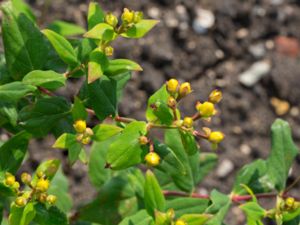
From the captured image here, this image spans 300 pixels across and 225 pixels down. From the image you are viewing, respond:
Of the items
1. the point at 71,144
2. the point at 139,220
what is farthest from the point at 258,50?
the point at 71,144

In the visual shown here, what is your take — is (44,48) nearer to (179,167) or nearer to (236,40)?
(179,167)

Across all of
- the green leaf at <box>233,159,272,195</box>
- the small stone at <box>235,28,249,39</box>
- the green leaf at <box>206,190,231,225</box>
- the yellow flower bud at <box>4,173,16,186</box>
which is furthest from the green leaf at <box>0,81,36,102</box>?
the small stone at <box>235,28,249,39</box>

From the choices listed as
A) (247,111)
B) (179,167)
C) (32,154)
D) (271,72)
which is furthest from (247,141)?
(179,167)

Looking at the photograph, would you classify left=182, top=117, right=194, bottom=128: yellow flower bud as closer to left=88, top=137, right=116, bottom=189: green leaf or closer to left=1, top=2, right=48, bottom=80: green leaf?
left=1, top=2, right=48, bottom=80: green leaf

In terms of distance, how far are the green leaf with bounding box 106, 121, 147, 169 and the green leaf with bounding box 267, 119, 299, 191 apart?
0.74 metres

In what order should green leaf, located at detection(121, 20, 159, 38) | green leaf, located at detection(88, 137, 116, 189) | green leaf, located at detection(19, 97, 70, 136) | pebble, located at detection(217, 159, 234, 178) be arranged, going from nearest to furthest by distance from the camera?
1. green leaf, located at detection(121, 20, 159, 38)
2. green leaf, located at detection(19, 97, 70, 136)
3. green leaf, located at detection(88, 137, 116, 189)
4. pebble, located at detection(217, 159, 234, 178)

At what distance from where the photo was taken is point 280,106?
13.2 feet

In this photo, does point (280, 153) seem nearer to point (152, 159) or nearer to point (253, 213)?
point (253, 213)

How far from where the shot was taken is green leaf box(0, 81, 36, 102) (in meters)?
1.95

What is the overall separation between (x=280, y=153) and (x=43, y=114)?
992 millimetres

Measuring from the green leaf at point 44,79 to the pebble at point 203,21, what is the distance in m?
2.23

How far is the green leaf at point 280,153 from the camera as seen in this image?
248 centimetres

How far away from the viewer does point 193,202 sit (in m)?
2.43

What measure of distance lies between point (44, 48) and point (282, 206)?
988 millimetres
